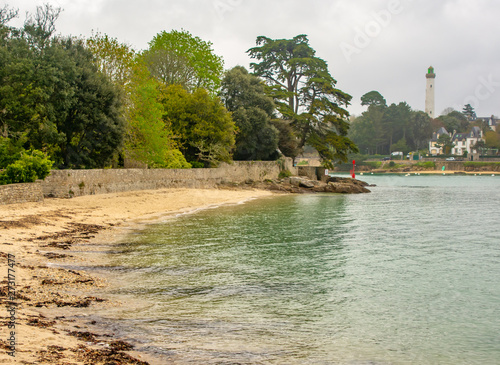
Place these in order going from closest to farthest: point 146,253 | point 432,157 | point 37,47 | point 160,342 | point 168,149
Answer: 1. point 160,342
2. point 146,253
3. point 37,47
4. point 168,149
5. point 432,157

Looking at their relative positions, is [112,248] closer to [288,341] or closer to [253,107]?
[288,341]

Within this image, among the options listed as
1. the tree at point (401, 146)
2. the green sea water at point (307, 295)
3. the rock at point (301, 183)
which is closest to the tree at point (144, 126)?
the green sea water at point (307, 295)

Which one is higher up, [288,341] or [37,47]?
[37,47]

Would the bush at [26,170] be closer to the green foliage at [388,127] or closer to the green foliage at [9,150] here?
the green foliage at [9,150]

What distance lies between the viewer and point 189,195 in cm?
3700

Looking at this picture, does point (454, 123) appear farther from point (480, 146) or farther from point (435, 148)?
point (480, 146)

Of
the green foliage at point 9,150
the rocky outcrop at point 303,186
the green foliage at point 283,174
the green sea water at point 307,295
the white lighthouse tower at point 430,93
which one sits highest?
the white lighthouse tower at point 430,93

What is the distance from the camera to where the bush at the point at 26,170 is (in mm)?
22578

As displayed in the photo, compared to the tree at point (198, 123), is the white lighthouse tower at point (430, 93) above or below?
above

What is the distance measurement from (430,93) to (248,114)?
505 feet

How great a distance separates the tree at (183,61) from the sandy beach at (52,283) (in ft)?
97.8

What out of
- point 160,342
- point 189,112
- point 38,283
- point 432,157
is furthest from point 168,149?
point 432,157

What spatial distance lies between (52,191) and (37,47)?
11326mm

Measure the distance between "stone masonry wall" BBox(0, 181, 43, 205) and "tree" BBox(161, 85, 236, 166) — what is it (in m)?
21.3
